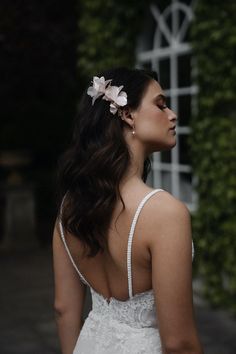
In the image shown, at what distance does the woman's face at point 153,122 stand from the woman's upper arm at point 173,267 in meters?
0.20

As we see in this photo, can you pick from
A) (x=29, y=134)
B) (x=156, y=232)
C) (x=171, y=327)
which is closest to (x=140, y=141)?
(x=156, y=232)

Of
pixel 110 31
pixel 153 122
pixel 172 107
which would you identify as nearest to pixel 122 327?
pixel 153 122

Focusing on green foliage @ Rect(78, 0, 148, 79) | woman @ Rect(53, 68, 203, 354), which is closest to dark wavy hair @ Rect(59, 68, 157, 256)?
woman @ Rect(53, 68, 203, 354)

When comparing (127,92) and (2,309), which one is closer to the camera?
(127,92)

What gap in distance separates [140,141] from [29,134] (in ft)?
35.8

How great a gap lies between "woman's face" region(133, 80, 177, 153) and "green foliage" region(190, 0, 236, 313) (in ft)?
12.2

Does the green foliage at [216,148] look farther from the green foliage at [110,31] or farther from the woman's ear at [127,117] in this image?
the woman's ear at [127,117]

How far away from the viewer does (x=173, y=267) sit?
1.69 meters

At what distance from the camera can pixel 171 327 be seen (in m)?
1.74

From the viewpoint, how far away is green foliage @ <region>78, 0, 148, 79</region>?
6933 millimetres

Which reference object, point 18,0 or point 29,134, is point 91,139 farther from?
point 29,134

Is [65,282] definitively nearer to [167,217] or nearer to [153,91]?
[167,217]

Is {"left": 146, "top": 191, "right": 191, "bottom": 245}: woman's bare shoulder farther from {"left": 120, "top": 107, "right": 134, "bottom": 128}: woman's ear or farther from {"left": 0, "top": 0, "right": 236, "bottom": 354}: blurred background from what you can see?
{"left": 0, "top": 0, "right": 236, "bottom": 354}: blurred background

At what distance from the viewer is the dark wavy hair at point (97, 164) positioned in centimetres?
182
